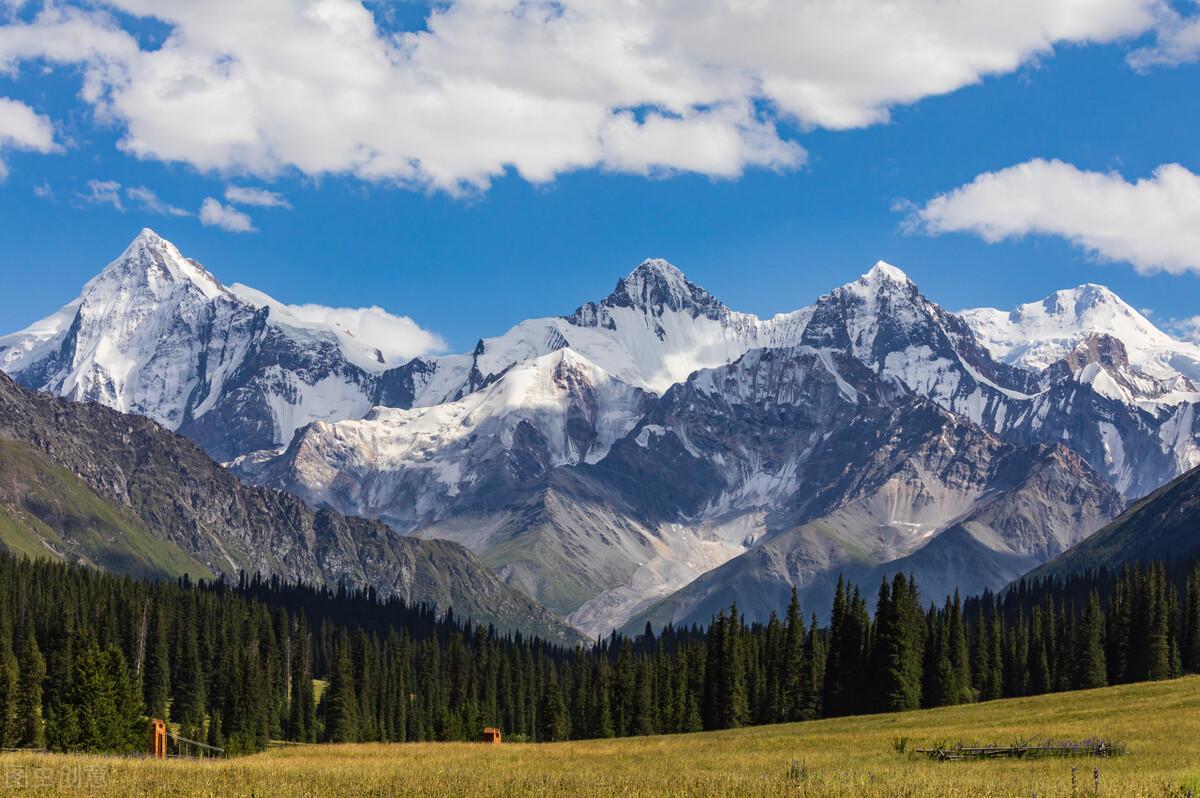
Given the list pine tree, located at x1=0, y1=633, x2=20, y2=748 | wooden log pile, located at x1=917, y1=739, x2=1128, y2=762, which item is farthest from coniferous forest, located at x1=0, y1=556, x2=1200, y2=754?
wooden log pile, located at x1=917, y1=739, x2=1128, y2=762

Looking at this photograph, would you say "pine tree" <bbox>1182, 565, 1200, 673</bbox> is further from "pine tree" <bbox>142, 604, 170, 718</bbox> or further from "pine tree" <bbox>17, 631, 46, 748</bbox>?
"pine tree" <bbox>17, 631, 46, 748</bbox>

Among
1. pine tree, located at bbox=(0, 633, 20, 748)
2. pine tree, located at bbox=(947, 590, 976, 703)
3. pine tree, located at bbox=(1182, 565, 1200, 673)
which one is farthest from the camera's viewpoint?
pine tree, located at bbox=(1182, 565, 1200, 673)

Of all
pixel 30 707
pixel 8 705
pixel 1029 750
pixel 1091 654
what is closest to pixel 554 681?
pixel 1091 654

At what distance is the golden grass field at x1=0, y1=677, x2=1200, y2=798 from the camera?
4759cm

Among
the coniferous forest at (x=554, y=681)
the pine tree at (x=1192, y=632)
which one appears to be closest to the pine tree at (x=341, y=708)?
the coniferous forest at (x=554, y=681)

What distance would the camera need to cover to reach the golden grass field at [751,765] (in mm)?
47594

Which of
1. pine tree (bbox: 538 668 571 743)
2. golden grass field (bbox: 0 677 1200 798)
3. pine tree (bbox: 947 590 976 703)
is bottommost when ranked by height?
golden grass field (bbox: 0 677 1200 798)

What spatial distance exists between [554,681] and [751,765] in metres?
97.7

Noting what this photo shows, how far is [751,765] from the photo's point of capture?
222 feet

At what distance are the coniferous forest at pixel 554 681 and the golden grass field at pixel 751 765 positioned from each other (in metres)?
27.8

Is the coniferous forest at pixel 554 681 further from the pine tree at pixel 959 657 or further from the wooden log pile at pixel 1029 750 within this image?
the wooden log pile at pixel 1029 750

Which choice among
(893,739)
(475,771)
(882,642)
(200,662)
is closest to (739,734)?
(893,739)

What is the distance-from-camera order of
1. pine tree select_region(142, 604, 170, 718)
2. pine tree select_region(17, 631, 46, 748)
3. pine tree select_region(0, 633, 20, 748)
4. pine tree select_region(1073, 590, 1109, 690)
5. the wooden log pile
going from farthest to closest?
pine tree select_region(142, 604, 170, 718) < pine tree select_region(1073, 590, 1109, 690) < pine tree select_region(17, 631, 46, 748) < pine tree select_region(0, 633, 20, 748) < the wooden log pile

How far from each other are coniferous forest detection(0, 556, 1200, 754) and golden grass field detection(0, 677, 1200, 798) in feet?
91.1
